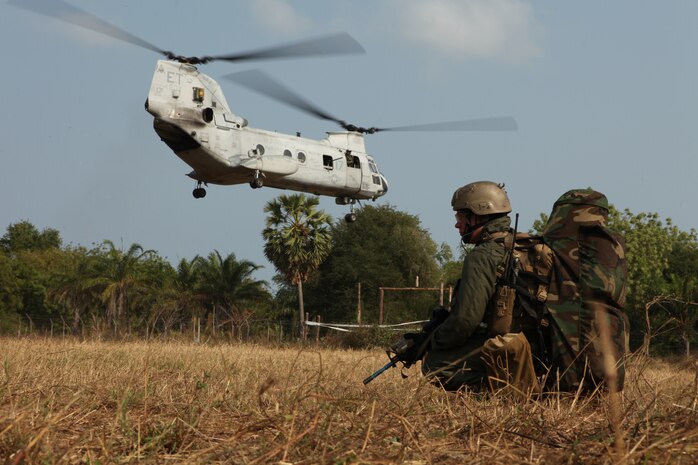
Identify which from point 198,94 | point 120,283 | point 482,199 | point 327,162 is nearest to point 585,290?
point 482,199

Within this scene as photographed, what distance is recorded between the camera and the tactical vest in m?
5.46

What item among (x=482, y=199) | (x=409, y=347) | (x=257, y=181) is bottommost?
(x=409, y=347)

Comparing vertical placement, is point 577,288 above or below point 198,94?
below

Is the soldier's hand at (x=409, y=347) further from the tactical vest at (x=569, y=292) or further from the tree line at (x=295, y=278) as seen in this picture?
the tree line at (x=295, y=278)

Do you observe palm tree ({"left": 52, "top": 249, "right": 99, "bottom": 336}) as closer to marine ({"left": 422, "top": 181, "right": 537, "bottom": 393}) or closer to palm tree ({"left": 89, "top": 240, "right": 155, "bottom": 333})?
A: palm tree ({"left": 89, "top": 240, "right": 155, "bottom": 333})

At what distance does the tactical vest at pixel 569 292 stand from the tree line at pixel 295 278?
35866 millimetres

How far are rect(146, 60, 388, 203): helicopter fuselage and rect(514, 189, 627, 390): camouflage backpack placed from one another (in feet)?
64.9

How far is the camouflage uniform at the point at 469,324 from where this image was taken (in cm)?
571

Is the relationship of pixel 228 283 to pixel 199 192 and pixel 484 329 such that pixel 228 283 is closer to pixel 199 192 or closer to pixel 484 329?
pixel 199 192

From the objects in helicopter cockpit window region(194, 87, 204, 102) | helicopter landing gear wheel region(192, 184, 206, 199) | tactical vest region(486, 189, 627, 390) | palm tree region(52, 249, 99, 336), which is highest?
helicopter cockpit window region(194, 87, 204, 102)

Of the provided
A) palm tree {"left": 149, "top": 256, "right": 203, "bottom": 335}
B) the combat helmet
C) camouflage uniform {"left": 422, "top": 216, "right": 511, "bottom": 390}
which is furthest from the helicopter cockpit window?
palm tree {"left": 149, "top": 256, "right": 203, "bottom": 335}

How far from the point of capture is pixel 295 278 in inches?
2251

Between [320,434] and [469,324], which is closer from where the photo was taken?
[320,434]

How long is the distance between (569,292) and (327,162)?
76.3ft
